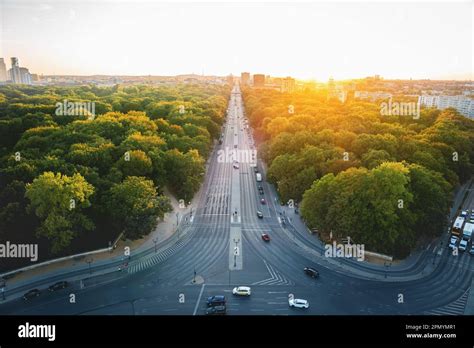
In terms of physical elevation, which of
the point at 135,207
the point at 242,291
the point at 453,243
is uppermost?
the point at 135,207

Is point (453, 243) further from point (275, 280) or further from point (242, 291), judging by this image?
point (242, 291)

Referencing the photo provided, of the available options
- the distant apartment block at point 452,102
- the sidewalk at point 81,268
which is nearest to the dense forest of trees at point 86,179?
the sidewalk at point 81,268

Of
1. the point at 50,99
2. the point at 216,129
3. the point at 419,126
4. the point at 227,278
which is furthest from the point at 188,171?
the point at 50,99

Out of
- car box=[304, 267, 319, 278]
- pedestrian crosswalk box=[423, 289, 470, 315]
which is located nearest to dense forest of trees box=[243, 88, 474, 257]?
car box=[304, 267, 319, 278]

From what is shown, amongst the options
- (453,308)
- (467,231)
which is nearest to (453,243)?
(467,231)
